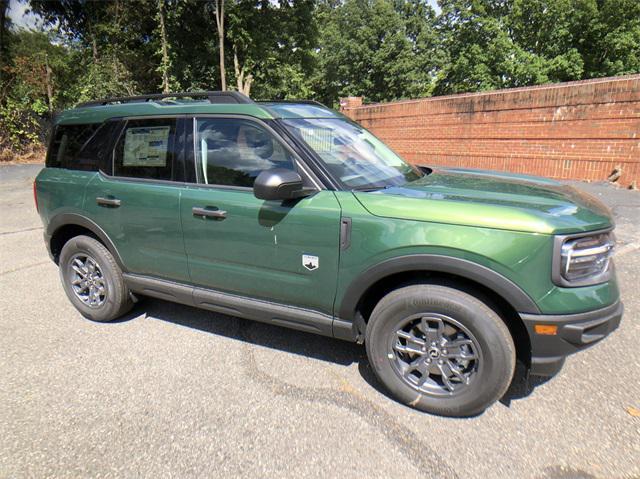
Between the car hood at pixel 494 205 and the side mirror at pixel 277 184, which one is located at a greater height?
the side mirror at pixel 277 184

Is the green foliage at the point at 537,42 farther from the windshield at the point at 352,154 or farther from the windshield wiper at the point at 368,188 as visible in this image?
the windshield wiper at the point at 368,188

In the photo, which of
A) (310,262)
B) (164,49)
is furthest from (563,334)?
(164,49)

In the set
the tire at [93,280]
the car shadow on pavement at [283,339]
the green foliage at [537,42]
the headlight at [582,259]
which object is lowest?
the car shadow on pavement at [283,339]

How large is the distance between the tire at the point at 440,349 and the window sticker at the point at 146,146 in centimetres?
200

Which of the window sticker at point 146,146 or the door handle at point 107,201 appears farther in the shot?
the door handle at point 107,201

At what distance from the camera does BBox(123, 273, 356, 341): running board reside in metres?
2.71

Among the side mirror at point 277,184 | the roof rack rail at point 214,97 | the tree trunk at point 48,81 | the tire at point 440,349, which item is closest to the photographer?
the tire at point 440,349

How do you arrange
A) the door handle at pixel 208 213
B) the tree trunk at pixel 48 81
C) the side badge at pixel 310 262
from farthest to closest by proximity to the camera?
the tree trunk at pixel 48 81, the door handle at pixel 208 213, the side badge at pixel 310 262

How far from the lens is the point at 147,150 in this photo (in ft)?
10.9

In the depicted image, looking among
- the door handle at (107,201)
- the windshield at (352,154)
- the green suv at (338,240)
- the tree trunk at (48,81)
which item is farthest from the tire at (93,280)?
the tree trunk at (48,81)

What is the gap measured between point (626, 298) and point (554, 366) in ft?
7.93

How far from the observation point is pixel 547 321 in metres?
2.15

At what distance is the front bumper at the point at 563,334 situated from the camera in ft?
7.04

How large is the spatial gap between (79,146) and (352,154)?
8.00ft
